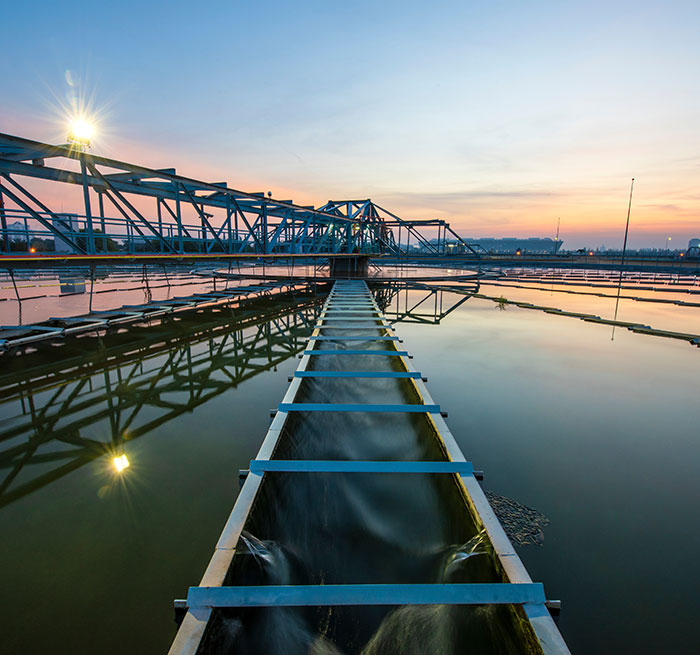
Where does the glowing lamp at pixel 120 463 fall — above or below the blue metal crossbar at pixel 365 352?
below

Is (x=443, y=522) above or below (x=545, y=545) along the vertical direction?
above

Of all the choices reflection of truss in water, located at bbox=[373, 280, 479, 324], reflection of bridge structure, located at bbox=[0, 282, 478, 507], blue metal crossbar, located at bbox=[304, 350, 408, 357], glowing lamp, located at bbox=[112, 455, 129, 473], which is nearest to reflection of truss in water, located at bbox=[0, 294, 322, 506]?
reflection of bridge structure, located at bbox=[0, 282, 478, 507]

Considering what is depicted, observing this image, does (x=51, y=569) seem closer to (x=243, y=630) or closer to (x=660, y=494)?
(x=243, y=630)

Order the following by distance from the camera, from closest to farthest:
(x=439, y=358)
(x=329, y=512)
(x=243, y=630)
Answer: (x=243, y=630) → (x=329, y=512) → (x=439, y=358)

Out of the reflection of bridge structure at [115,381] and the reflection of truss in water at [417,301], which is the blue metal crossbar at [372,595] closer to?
the reflection of bridge structure at [115,381]

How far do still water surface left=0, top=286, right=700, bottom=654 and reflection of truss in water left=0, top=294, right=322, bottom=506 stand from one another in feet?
0.17

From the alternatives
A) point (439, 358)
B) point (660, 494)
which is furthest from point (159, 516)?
point (439, 358)

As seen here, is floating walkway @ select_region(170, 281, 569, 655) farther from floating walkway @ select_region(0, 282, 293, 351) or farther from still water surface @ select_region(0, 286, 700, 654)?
floating walkway @ select_region(0, 282, 293, 351)

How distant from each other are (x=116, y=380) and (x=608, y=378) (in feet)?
36.7

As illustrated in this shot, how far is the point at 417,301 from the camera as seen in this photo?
21.6 meters

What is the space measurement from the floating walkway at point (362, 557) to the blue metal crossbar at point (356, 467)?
1 cm

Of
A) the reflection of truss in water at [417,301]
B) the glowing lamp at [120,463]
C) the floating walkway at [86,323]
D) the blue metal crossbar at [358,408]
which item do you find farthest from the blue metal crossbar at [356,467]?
the reflection of truss in water at [417,301]

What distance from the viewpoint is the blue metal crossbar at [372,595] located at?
2.16 metres

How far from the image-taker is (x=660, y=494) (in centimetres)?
427
